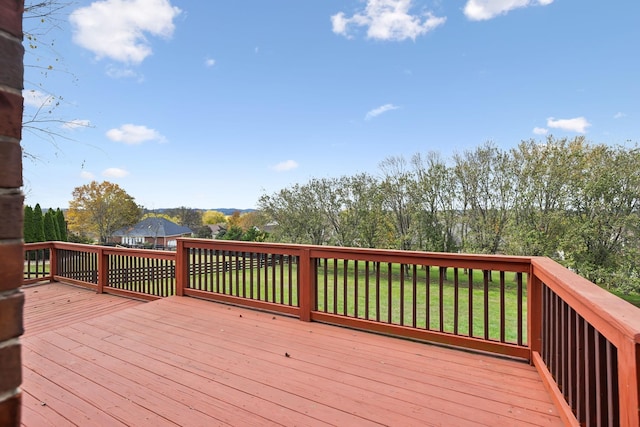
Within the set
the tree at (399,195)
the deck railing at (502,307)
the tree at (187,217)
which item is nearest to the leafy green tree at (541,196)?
the tree at (399,195)

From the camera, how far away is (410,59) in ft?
38.5

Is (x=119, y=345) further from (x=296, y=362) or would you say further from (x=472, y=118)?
(x=472, y=118)

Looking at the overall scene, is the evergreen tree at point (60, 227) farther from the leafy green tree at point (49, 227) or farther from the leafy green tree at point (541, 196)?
the leafy green tree at point (541, 196)

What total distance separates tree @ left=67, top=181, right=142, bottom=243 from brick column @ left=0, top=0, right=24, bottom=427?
30364 mm

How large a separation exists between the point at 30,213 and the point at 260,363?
1774 centimetres

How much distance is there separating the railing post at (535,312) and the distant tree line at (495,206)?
34.6 feet

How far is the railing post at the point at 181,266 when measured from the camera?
4.60m

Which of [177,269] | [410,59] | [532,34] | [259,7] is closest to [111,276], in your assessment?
[177,269]

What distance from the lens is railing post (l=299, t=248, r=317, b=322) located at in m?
3.56

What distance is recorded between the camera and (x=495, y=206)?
43.3 feet

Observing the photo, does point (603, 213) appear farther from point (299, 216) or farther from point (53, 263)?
point (53, 263)

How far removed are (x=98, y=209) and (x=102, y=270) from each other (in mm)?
24503

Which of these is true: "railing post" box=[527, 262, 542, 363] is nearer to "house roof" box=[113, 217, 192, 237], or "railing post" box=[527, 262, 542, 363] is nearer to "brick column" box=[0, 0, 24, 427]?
"brick column" box=[0, 0, 24, 427]

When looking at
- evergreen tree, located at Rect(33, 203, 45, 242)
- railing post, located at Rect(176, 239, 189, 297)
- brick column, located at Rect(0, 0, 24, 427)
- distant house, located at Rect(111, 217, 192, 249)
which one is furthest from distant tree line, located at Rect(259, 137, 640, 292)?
distant house, located at Rect(111, 217, 192, 249)
